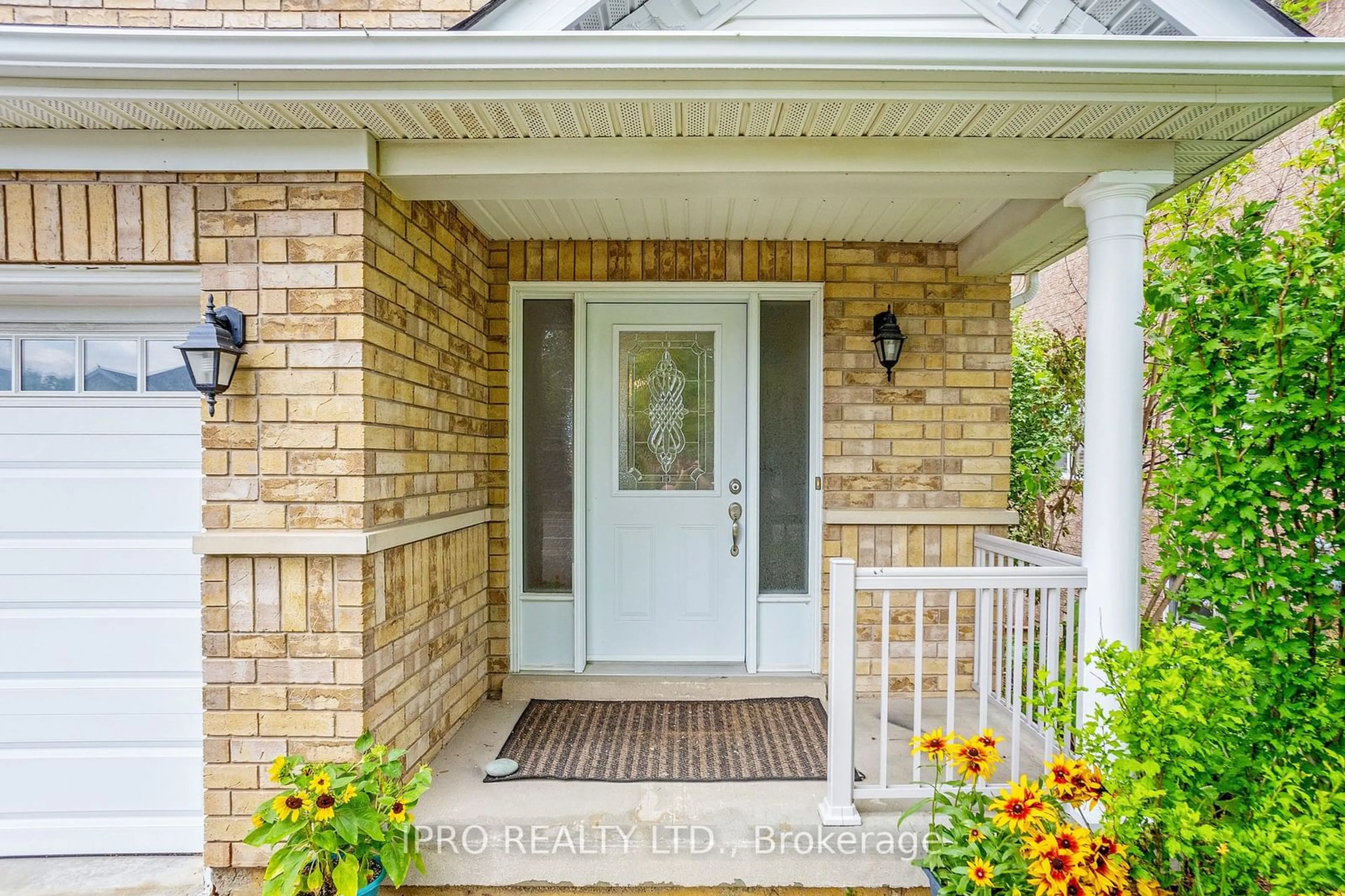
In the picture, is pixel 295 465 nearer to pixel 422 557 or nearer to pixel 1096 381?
pixel 422 557

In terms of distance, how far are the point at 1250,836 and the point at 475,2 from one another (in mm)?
3325

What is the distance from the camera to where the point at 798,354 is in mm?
3273

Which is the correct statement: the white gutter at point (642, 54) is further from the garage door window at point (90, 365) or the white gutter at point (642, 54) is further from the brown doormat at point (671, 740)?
the brown doormat at point (671, 740)

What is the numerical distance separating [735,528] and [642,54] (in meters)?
2.19

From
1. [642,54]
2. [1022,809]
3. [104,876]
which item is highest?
[642,54]

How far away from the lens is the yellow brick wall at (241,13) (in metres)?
2.05

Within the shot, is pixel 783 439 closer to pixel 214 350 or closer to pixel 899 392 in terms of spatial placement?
pixel 899 392

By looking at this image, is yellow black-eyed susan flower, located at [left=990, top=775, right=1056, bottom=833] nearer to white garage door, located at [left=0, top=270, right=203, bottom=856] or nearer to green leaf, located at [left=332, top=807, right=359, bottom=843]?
green leaf, located at [left=332, top=807, right=359, bottom=843]

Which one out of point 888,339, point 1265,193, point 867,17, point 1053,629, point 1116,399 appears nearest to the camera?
point 867,17

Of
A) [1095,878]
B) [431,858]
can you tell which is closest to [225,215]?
[431,858]

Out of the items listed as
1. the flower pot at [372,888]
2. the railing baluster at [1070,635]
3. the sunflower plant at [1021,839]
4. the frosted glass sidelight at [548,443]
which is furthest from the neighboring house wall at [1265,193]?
the flower pot at [372,888]

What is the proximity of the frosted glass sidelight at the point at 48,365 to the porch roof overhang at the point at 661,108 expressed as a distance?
2.01ft

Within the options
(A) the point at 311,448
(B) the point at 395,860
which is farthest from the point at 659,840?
(A) the point at 311,448

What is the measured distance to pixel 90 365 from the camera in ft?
7.46
